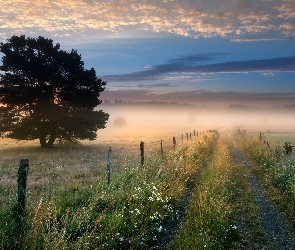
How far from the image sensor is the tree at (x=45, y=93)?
32.7 meters

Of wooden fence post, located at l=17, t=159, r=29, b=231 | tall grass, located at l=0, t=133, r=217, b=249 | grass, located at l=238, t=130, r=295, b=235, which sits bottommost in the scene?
grass, located at l=238, t=130, r=295, b=235

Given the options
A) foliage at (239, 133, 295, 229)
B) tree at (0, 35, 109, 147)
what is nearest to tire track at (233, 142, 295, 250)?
foliage at (239, 133, 295, 229)

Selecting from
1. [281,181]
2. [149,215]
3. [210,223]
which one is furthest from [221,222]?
[281,181]

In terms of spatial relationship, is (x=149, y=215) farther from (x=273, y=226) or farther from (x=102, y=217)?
(x=273, y=226)

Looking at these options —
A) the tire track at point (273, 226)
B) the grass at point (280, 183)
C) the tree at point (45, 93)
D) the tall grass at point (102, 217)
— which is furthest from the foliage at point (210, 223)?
the tree at point (45, 93)

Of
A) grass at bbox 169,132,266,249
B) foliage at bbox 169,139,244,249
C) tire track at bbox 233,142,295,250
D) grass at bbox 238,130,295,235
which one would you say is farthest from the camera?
grass at bbox 238,130,295,235

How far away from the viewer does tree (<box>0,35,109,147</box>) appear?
32.7 meters

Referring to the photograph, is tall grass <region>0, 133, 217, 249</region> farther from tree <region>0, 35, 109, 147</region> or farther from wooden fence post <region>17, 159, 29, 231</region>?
tree <region>0, 35, 109, 147</region>

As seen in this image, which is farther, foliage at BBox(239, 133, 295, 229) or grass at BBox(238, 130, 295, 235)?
foliage at BBox(239, 133, 295, 229)

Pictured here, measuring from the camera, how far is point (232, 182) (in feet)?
43.9

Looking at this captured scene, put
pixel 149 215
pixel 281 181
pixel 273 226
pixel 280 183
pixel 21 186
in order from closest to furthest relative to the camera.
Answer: pixel 21 186 < pixel 149 215 < pixel 273 226 < pixel 280 183 < pixel 281 181

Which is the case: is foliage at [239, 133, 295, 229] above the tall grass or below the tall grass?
below

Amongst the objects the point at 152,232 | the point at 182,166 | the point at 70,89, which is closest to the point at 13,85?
the point at 70,89

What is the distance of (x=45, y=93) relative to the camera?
112 feet
